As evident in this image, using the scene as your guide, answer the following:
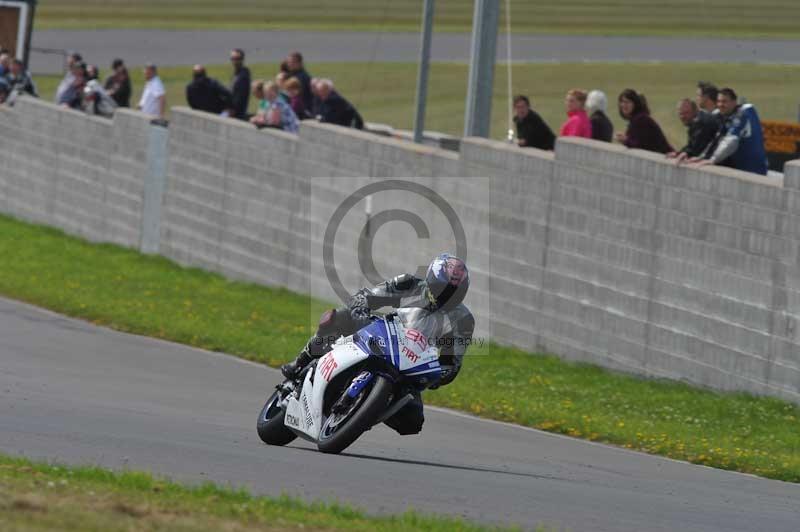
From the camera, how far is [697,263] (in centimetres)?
1593

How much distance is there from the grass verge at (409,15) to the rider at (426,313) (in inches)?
852

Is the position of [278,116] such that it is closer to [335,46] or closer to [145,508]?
[145,508]

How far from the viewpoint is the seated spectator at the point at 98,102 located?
27.2 m

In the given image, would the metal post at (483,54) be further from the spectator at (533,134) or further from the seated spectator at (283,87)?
the seated spectator at (283,87)

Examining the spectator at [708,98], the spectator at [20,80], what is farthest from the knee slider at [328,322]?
the spectator at [20,80]

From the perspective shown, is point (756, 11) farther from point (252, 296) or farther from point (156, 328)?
point (156, 328)

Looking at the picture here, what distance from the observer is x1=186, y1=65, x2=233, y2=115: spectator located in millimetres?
24938

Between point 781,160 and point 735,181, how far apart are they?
7.92m

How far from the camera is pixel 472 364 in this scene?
1773 cm

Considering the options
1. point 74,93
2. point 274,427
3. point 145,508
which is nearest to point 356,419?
point 274,427

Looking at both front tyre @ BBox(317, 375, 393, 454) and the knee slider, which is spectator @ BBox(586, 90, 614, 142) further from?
front tyre @ BBox(317, 375, 393, 454)

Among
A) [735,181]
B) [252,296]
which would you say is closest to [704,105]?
[735,181]

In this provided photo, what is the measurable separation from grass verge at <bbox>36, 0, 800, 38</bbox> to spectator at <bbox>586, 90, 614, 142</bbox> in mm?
14068

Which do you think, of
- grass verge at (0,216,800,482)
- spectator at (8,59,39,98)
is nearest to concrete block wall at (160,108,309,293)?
grass verge at (0,216,800,482)
